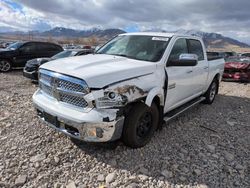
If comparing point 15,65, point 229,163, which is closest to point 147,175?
point 229,163

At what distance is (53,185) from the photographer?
127 inches

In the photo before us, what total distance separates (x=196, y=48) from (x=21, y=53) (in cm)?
1025

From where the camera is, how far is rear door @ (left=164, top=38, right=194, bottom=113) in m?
4.66

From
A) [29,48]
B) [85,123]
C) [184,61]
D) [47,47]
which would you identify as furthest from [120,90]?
[47,47]

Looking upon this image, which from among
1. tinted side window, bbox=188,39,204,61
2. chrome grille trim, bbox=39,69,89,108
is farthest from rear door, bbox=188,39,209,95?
chrome grille trim, bbox=39,69,89,108

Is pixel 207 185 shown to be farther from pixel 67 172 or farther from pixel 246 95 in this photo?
pixel 246 95

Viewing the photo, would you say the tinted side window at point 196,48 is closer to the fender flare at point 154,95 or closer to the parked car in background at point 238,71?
the fender flare at point 154,95

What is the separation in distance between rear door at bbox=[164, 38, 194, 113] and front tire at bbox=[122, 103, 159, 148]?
549 millimetres

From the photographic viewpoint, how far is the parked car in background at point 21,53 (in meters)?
13.0

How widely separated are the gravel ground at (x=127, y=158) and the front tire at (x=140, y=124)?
0.17 meters

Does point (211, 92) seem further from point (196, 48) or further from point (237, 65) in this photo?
point (237, 65)

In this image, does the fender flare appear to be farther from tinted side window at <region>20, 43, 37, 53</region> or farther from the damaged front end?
tinted side window at <region>20, 43, 37, 53</region>

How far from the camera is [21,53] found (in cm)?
1348

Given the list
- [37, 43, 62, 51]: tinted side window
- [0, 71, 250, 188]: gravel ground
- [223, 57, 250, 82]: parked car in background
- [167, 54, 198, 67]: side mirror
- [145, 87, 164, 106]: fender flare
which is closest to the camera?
[0, 71, 250, 188]: gravel ground
